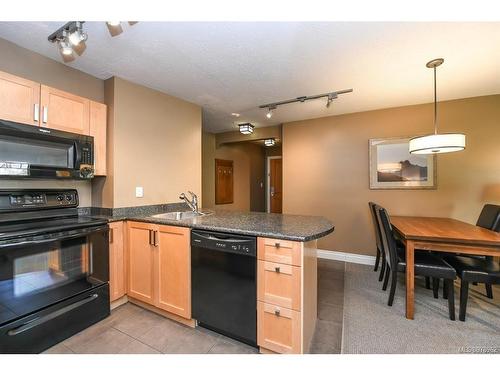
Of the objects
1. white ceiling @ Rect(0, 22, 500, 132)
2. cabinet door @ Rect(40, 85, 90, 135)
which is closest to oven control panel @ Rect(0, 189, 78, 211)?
cabinet door @ Rect(40, 85, 90, 135)

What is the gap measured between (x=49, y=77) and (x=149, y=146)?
3.39 ft

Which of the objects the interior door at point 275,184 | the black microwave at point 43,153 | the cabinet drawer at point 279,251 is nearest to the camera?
the cabinet drawer at point 279,251

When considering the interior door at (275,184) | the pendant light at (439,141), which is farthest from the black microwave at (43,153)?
the interior door at (275,184)

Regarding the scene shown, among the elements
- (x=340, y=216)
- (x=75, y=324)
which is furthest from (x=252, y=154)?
(x=75, y=324)

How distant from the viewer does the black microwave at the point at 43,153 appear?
5.44ft

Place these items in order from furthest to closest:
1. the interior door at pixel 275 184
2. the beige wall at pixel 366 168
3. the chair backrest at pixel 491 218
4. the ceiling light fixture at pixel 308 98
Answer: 1. the interior door at pixel 275 184
2. the beige wall at pixel 366 168
3. the ceiling light fixture at pixel 308 98
4. the chair backrest at pixel 491 218

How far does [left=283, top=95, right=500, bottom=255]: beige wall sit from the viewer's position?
2.94 meters

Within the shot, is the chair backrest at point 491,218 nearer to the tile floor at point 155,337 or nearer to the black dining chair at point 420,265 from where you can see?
the black dining chair at point 420,265

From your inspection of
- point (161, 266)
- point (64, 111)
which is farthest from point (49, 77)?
point (161, 266)

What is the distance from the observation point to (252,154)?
621cm

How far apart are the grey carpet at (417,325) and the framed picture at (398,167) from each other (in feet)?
4.62

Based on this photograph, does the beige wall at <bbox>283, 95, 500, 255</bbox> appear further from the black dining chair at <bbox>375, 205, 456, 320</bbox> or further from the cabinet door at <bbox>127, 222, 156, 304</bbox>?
the cabinet door at <bbox>127, 222, 156, 304</bbox>

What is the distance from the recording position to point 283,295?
1449 millimetres
